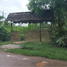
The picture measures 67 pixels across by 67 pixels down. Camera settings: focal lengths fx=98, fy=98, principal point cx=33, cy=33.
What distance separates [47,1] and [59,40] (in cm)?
429

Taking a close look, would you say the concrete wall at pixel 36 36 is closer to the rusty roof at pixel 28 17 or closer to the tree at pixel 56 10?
the tree at pixel 56 10

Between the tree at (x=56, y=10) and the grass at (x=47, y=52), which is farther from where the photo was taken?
the tree at (x=56, y=10)

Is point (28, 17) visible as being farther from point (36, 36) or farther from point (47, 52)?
point (47, 52)

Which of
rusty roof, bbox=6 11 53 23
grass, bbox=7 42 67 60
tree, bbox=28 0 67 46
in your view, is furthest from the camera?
rusty roof, bbox=6 11 53 23

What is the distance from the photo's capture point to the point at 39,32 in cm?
1211

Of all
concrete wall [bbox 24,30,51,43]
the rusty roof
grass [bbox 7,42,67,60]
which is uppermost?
the rusty roof

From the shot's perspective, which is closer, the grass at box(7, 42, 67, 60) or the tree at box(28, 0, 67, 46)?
the grass at box(7, 42, 67, 60)

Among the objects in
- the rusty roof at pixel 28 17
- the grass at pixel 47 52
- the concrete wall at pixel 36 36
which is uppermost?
the rusty roof at pixel 28 17

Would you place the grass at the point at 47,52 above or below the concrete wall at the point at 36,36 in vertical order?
below

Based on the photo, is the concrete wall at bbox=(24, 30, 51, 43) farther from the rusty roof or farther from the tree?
the rusty roof

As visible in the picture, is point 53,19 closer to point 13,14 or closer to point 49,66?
point 13,14

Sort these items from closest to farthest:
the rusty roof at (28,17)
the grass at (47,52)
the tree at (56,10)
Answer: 1. the grass at (47,52)
2. the tree at (56,10)
3. the rusty roof at (28,17)

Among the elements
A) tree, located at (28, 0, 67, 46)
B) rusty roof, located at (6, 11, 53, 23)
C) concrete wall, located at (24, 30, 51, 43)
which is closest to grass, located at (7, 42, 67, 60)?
tree, located at (28, 0, 67, 46)

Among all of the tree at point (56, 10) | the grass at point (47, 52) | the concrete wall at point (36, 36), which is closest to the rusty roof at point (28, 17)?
the tree at point (56, 10)
